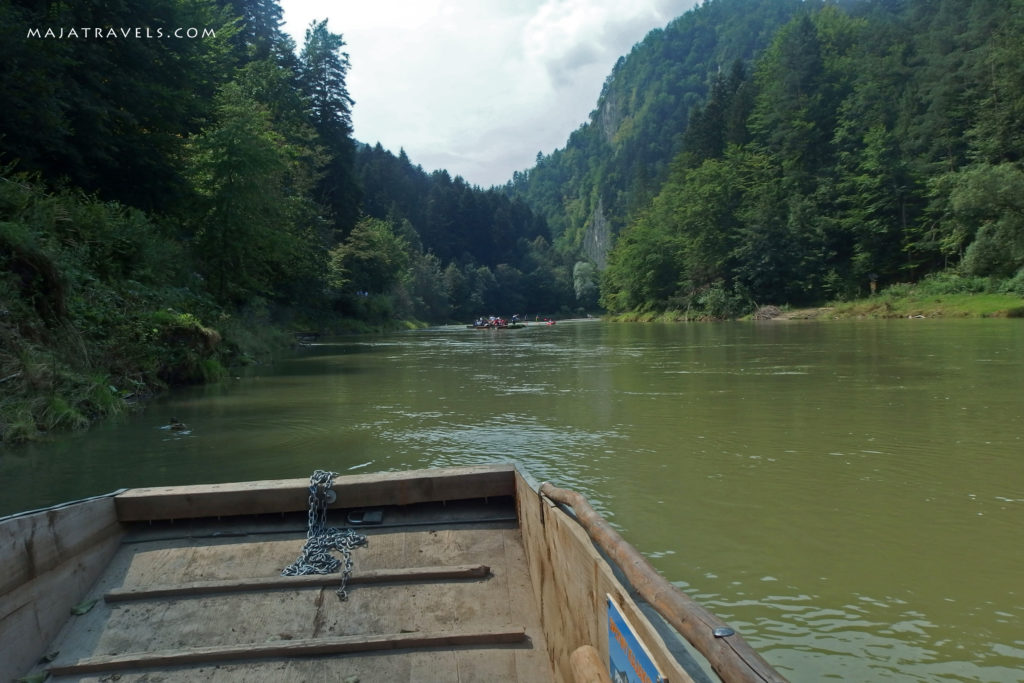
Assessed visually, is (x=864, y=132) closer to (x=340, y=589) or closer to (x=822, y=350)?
(x=822, y=350)

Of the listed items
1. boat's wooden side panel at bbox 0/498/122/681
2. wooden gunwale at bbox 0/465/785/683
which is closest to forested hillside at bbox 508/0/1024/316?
wooden gunwale at bbox 0/465/785/683

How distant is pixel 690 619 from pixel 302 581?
99.6 inches

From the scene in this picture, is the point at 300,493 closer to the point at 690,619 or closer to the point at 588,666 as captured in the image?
the point at 588,666

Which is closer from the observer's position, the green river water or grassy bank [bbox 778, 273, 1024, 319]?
the green river water

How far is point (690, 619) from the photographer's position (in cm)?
192

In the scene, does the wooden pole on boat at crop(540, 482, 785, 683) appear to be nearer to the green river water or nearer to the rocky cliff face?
the green river water

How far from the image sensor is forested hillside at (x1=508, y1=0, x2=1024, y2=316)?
41.6 metres

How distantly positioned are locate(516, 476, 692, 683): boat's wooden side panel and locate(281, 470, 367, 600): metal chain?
1040mm

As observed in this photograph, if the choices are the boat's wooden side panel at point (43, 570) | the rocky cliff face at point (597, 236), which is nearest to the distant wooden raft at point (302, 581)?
the boat's wooden side panel at point (43, 570)

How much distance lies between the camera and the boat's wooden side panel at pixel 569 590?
2063 mm

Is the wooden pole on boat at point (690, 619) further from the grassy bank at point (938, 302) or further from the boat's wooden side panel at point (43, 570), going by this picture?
the grassy bank at point (938, 302)

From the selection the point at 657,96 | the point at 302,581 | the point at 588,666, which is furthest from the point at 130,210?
the point at 657,96

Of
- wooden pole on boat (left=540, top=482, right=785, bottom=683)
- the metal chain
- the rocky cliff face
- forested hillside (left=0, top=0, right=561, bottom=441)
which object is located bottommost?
the metal chain

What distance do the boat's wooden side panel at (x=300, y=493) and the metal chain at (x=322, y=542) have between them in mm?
68
